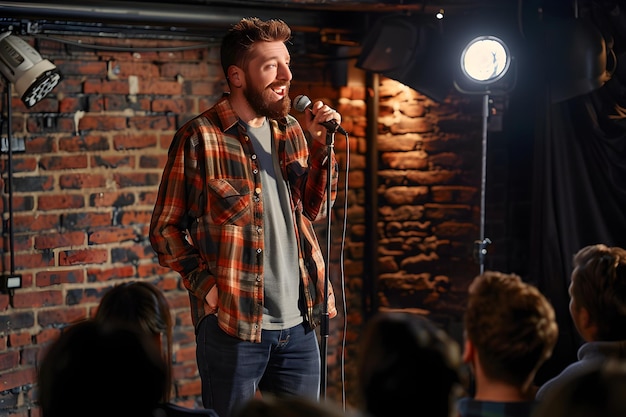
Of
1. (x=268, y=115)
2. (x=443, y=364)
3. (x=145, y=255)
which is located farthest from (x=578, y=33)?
(x=443, y=364)

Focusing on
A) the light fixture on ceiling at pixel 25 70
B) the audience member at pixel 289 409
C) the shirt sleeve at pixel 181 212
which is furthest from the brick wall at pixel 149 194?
the audience member at pixel 289 409

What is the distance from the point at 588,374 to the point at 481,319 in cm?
85

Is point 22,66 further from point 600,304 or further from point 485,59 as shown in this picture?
point 600,304

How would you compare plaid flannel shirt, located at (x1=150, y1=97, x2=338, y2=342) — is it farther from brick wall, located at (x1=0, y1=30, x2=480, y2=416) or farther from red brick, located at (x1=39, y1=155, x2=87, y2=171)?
red brick, located at (x1=39, y1=155, x2=87, y2=171)

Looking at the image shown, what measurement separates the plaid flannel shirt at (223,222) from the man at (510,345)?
94 cm

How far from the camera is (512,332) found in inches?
84.9

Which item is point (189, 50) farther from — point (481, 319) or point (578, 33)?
point (481, 319)

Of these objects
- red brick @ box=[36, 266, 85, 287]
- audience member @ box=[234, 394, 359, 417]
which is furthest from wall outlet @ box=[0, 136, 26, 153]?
audience member @ box=[234, 394, 359, 417]

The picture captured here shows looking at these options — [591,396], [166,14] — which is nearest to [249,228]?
[166,14]

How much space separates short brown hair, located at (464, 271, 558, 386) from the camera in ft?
7.02

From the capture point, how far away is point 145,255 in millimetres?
4172

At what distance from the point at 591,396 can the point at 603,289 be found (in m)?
1.35

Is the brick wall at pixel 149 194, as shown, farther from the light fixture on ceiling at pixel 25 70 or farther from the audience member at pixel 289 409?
the audience member at pixel 289 409

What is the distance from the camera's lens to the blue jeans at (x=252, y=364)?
2.95m
